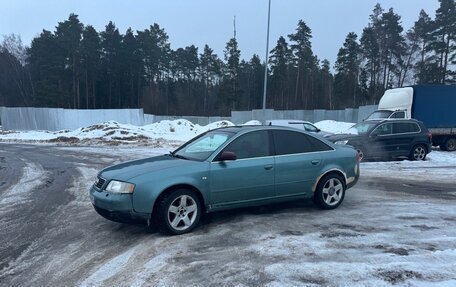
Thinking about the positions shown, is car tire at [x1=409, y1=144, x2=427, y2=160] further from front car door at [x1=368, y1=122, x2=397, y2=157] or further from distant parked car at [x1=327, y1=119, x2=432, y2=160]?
front car door at [x1=368, y1=122, x2=397, y2=157]

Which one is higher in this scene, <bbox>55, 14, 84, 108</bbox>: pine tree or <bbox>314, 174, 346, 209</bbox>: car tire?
<bbox>55, 14, 84, 108</bbox>: pine tree

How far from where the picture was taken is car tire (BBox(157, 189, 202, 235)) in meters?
5.72

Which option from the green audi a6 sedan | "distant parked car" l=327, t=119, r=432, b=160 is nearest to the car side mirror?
the green audi a6 sedan

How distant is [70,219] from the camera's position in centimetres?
702

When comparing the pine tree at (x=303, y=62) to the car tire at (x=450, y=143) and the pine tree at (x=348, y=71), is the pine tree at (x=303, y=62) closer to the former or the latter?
the pine tree at (x=348, y=71)

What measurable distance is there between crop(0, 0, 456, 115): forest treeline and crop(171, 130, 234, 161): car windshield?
48.3 metres

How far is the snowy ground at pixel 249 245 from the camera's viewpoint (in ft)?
14.4

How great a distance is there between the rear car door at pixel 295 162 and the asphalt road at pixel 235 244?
1.64 ft

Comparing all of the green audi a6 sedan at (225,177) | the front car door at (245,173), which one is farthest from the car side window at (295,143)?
the front car door at (245,173)

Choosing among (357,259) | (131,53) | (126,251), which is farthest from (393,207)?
(131,53)

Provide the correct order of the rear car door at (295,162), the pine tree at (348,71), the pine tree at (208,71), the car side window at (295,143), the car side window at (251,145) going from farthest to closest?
the pine tree at (208,71), the pine tree at (348,71), the car side window at (295,143), the rear car door at (295,162), the car side window at (251,145)

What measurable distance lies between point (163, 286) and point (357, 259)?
2241 mm

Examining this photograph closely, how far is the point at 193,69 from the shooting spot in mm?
85188

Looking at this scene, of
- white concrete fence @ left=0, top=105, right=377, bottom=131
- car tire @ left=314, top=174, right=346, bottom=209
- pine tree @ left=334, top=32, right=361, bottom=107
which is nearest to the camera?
car tire @ left=314, top=174, right=346, bottom=209
